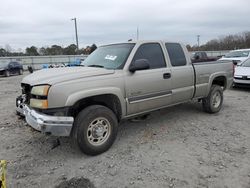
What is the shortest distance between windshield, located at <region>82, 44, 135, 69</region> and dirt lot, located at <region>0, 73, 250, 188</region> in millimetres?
1444

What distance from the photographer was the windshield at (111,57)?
4813mm

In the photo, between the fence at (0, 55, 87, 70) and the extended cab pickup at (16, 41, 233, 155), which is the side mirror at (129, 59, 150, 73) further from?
the fence at (0, 55, 87, 70)

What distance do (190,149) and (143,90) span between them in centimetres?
133

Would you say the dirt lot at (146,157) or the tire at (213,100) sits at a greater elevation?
the tire at (213,100)

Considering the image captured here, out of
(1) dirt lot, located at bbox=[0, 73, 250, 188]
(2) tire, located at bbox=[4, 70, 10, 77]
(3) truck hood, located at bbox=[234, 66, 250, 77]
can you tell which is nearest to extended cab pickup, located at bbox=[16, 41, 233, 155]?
(1) dirt lot, located at bbox=[0, 73, 250, 188]

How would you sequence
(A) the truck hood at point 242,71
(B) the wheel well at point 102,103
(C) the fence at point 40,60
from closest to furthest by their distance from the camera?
(B) the wheel well at point 102,103, (A) the truck hood at point 242,71, (C) the fence at point 40,60

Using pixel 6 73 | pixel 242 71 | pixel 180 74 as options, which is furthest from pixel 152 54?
pixel 6 73

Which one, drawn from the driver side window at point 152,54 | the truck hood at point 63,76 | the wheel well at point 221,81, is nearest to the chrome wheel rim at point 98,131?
the truck hood at point 63,76

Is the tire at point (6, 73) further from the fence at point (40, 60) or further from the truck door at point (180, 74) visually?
the truck door at point (180, 74)

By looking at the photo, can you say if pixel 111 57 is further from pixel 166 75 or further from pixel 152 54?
pixel 166 75

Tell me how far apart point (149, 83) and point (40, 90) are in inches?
79.6

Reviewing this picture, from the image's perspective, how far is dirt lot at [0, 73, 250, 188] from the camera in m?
3.57

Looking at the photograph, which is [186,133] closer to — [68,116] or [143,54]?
[143,54]

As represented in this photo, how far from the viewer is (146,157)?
4.24m
